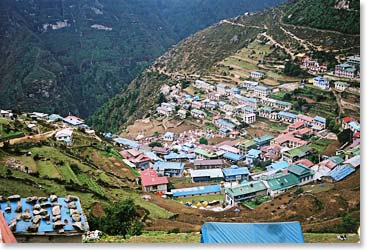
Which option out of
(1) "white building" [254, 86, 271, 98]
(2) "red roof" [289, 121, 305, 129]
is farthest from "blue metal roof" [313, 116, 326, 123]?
(1) "white building" [254, 86, 271, 98]

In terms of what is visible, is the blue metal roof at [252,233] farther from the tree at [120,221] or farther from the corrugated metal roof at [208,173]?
the corrugated metal roof at [208,173]

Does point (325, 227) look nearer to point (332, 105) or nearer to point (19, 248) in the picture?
point (332, 105)

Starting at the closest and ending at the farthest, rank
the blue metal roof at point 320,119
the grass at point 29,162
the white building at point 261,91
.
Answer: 1. the grass at point 29,162
2. the blue metal roof at point 320,119
3. the white building at point 261,91

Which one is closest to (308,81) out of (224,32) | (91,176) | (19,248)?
(91,176)

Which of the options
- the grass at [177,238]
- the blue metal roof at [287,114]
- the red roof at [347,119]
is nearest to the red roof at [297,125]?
the blue metal roof at [287,114]

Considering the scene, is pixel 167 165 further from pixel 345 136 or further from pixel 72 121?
pixel 72 121

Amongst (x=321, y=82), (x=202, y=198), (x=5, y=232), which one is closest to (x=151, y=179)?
(x=202, y=198)

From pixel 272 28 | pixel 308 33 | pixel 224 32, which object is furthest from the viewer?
pixel 224 32
